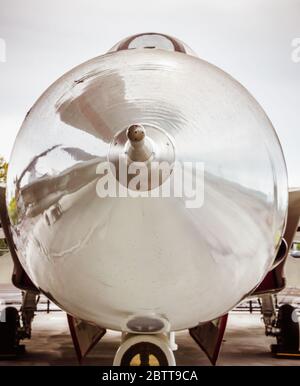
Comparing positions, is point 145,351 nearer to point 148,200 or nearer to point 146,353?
point 146,353

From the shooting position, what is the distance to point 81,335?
8.71 ft

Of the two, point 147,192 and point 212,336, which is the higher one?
point 147,192

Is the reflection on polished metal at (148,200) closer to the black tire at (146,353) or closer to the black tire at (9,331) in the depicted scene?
the black tire at (146,353)

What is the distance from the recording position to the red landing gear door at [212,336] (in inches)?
102

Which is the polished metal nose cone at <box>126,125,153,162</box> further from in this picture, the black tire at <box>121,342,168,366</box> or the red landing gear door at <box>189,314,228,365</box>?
the red landing gear door at <box>189,314,228,365</box>

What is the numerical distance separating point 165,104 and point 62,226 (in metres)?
0.35

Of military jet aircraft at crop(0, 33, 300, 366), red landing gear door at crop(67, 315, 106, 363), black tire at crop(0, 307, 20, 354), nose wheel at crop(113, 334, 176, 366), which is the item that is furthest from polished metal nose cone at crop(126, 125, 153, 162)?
black tire at crop(0, 307, 20, 354)

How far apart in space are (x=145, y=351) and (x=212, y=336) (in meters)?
1.00

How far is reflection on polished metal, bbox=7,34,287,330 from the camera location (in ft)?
3.67

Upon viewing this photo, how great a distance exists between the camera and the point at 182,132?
1.14 meters

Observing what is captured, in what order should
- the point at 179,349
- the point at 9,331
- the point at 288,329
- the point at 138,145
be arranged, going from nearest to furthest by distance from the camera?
the point at 138,145 → the point at 9,331 → the point at 288,329 → the point at 179,349

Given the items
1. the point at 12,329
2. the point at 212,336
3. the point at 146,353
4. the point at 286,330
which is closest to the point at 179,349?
the point at 286,330

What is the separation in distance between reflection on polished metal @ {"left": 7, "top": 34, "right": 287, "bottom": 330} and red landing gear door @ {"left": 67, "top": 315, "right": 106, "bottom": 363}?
131cm

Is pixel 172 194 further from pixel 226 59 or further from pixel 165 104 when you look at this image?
pixel 226 59
